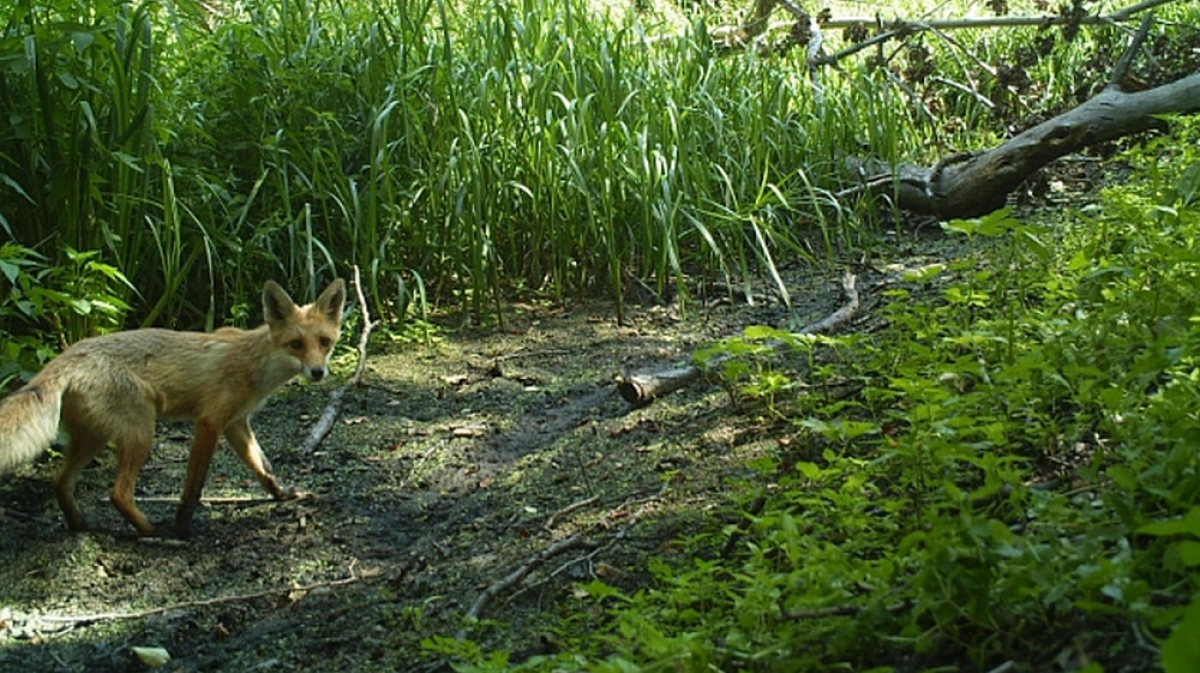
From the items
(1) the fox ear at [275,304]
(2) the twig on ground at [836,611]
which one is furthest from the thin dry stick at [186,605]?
(2) the twig on ground at [836,611]

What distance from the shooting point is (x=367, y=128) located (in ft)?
19.3

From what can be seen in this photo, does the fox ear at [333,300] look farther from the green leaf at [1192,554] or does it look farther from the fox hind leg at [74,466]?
the green leaf at [1192,554]

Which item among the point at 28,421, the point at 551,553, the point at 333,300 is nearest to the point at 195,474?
the point at 28,421

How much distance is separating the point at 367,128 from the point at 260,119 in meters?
0.56

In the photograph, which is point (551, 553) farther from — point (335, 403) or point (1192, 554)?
point (335, 403)

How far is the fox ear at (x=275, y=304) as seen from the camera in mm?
4289

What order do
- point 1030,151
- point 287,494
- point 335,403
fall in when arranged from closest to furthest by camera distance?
point 287,494 < point 335,403 < point 1030,151

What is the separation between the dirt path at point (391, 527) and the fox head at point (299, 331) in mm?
499

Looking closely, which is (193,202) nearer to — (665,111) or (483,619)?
(665,111)

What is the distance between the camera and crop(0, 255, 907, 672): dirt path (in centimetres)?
308

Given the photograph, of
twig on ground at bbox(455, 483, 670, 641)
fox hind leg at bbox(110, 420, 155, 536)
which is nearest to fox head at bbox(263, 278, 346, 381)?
fox hind leg at bbox(110, 420, 155, 536)

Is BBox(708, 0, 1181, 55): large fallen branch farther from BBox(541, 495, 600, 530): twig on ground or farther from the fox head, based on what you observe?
BBox(541, 495, 600, 530): twig on ground

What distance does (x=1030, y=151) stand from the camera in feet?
22.1

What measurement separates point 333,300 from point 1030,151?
453cm
